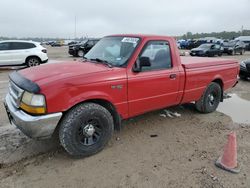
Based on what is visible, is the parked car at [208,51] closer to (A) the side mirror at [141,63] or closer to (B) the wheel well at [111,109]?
(A) the side mirror at [141,63]

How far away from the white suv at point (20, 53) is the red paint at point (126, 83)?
10315 mm

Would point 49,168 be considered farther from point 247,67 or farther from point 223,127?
point 247,67

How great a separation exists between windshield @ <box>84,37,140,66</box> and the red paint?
0.15 meters

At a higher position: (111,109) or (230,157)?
(111,109)

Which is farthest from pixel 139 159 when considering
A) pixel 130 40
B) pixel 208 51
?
pixel 208 51

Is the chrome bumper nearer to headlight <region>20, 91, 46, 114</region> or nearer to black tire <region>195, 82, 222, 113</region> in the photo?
headlight <region>20, 91, 46, 114</region>

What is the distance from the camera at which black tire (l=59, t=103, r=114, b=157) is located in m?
3.51

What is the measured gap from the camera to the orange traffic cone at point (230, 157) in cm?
344

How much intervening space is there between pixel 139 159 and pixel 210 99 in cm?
303

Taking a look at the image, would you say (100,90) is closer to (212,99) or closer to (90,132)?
(90,132)

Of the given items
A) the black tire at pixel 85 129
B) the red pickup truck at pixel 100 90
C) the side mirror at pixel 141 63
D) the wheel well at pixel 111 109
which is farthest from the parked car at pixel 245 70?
the black tire at pixel 85 129

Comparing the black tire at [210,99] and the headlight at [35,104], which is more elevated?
the headlight at [35,104]

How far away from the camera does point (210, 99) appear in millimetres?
5949

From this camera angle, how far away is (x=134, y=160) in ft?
12.2
